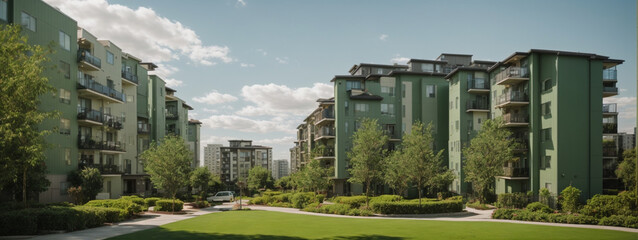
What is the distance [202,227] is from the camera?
2352 cm

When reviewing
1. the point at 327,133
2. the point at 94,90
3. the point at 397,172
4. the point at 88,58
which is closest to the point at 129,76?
the point at 94,90

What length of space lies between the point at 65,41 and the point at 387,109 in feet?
135

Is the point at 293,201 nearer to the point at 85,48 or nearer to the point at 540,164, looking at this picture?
the point at 540,164

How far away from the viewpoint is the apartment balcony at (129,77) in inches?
2147

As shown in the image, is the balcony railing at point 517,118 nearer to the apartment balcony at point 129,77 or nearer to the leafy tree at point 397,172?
the leafy tree at point 397,172

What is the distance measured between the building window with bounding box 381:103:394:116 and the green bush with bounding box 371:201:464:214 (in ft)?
84.1

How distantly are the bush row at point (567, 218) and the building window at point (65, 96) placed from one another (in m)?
40.5

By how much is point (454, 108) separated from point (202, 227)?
41703mm

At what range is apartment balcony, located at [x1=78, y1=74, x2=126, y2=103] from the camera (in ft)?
140

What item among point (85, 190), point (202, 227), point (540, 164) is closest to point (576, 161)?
point (540, 164)

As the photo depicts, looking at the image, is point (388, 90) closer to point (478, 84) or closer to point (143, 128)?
point (478, 84)

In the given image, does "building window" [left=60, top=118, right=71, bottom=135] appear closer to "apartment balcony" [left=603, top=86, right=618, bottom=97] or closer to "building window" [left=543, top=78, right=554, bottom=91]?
"building window" [left=543, top=78, right=554, bottom=91]

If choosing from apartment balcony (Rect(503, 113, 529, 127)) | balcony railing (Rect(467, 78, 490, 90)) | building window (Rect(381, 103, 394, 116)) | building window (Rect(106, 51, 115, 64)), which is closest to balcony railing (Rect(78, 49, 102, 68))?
building window (Rect(106, 51, 115, 64))

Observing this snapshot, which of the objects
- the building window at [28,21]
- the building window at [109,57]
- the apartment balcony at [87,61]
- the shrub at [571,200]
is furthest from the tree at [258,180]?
the shrub at [571,200]
